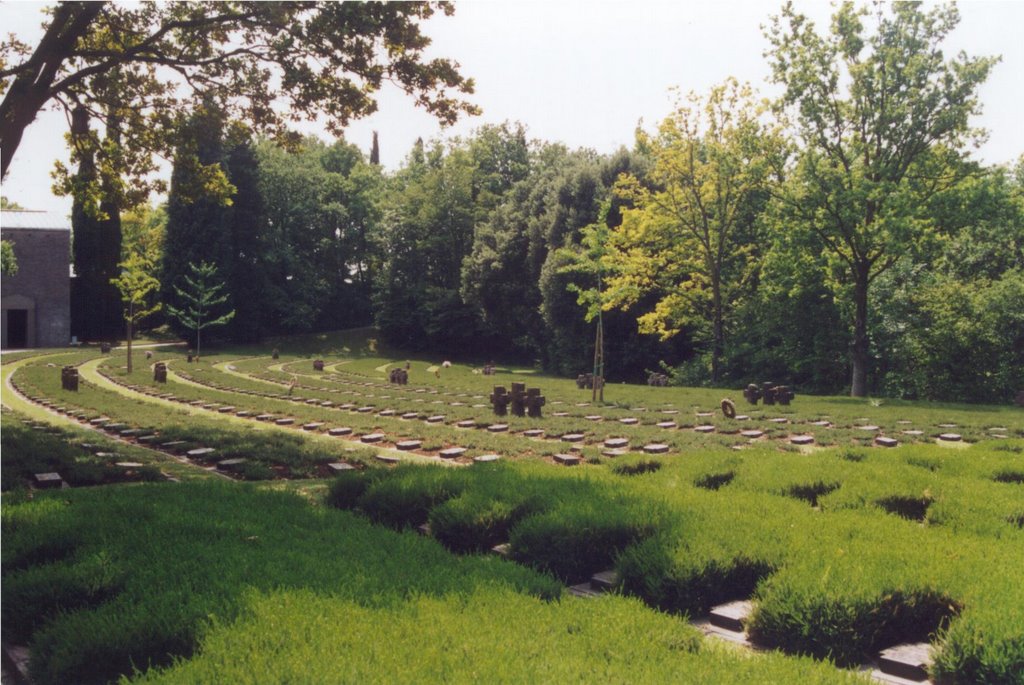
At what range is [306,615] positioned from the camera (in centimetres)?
352

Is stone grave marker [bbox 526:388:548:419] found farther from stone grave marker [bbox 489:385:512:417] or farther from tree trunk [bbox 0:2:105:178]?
tree trunk [bbox 0:2:105:178]

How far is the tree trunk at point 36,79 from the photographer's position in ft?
34.4

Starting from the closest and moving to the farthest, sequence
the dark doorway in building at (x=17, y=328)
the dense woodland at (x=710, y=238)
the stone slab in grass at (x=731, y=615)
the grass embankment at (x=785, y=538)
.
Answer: the grass embankment at (x=785, y=538)
the stone slab in grass at (x=731, y=615)
the dense woodland at (x=710, y=238)
the dark doorway in building at (x=17, y=328)

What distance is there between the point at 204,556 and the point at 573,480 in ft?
10.9

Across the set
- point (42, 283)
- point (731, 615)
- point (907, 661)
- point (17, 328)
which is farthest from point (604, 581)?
point (17, 328)

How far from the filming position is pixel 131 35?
1279 cm

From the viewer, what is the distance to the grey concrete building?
127ft

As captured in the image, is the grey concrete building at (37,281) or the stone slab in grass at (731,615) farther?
the grey concrete building at (37,281)

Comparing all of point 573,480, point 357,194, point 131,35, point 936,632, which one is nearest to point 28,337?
point 357,194

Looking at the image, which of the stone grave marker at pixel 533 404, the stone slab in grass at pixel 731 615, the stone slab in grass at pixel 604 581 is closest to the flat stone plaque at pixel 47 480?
the stone slab in grass at pixel 604 581

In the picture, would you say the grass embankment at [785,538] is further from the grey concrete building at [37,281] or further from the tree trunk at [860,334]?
the grey concrete building at [37,281]

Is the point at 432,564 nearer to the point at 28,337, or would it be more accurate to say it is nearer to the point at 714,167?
the point at 714,167

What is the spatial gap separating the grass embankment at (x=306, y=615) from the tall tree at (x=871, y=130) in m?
20.9

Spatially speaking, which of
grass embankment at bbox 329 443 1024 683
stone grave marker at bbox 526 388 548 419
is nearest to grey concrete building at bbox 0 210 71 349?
stone grave marker at bbox 526 388 548 419
